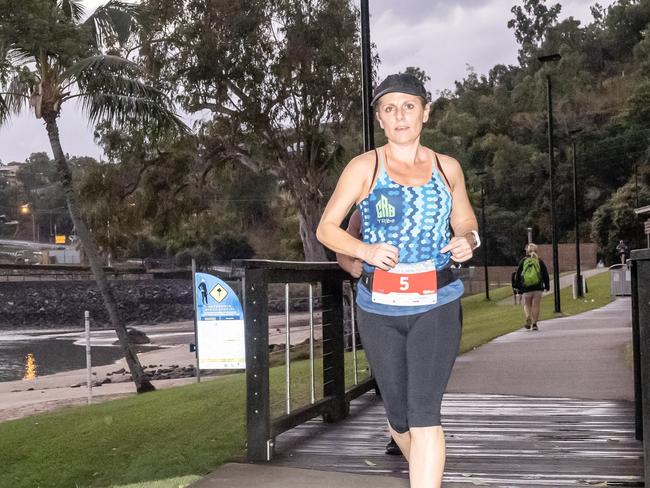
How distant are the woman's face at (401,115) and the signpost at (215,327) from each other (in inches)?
932

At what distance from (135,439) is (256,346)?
267 inches

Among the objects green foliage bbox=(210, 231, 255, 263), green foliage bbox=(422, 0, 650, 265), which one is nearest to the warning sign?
green foliage bbox=(422, 0, 650, 265)

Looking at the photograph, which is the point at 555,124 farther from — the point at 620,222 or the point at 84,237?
the point at 84,237

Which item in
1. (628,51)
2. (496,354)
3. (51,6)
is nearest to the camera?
(496,354)

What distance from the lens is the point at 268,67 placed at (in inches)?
1278

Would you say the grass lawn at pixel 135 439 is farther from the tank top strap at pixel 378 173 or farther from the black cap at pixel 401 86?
the black cap at pixel 401 86

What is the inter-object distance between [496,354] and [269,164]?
20631 mm

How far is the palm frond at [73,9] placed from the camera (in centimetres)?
2864

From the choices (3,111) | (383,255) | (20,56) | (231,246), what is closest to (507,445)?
(383,255)

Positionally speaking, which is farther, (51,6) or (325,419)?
(51,6)

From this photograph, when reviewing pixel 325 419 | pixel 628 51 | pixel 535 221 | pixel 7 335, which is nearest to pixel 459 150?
pixel 535 221

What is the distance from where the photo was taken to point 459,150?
303ft

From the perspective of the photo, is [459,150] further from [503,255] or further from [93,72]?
[93,72]

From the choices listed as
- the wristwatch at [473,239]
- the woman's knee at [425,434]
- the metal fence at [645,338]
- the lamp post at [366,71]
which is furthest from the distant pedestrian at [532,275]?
the woman's knee at [425,434]
